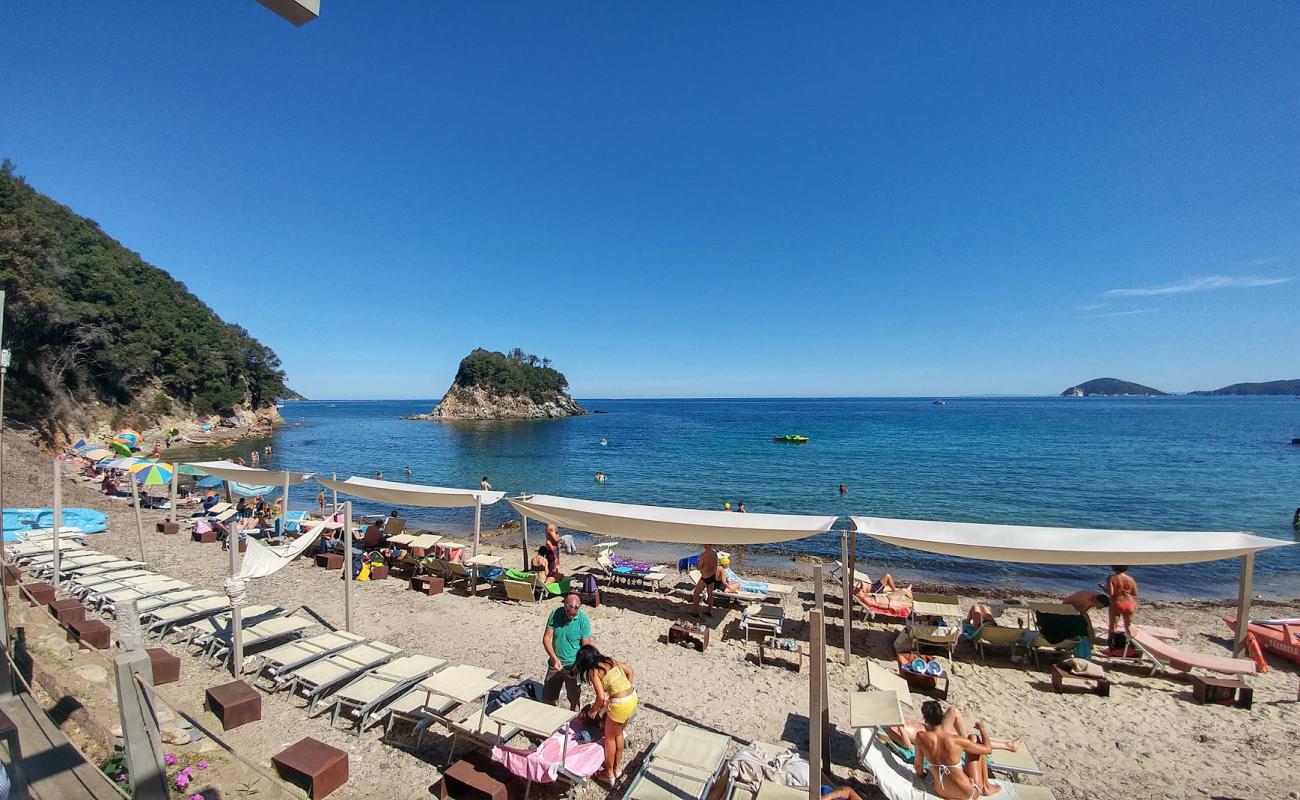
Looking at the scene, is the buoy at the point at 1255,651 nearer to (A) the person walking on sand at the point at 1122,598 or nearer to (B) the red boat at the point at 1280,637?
(B) the red boat at the point at 1280,637

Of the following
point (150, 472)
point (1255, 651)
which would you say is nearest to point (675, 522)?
point (1255, 651)

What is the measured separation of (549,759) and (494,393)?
102 meters

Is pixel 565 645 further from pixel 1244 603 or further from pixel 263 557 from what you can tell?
pixel 1244 603

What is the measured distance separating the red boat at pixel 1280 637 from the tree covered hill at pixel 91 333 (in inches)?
2022

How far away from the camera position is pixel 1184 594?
14.1 meters

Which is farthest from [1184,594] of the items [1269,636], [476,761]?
[476,761]

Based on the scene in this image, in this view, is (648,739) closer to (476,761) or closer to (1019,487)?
(476,761)

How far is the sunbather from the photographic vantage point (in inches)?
180

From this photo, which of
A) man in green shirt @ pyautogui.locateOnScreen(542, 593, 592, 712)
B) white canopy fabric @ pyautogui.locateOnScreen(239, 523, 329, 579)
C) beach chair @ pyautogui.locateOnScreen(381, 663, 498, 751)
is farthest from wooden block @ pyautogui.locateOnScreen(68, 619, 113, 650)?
man in green shirt @ pyautogui.locateOnScreen(542, 593, 592, 712)

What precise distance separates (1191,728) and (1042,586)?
9354 millimetres

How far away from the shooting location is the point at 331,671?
6590mm

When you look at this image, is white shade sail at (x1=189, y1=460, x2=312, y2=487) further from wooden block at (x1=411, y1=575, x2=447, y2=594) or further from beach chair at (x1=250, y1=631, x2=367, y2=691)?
beach chair at (x1=250, y1=631, x2=367, y2=691)

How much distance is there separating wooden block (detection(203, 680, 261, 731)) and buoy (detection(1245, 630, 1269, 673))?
14.0 meters

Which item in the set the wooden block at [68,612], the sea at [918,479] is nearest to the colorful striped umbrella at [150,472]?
the wooden block at [68,612]
